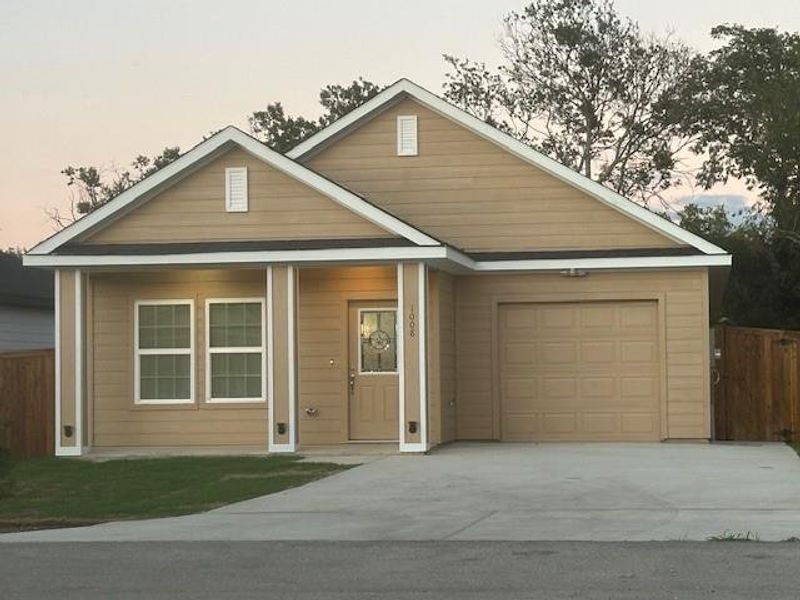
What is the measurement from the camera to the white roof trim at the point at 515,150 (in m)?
20.7

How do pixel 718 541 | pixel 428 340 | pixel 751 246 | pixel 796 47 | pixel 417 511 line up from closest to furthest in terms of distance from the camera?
1. pixel 718 541
2. pixel 417 511
3. pixel 428 340
4. pixel 796 47
5. pixel 751 246

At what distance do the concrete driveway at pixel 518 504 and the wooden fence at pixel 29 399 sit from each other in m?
6.12

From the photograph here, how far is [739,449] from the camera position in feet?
64.8

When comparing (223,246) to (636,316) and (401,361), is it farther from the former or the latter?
(636,316)

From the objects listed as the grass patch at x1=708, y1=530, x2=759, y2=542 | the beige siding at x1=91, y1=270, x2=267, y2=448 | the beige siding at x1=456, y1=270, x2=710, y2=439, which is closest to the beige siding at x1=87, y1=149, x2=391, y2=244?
the beige siding at x1=91, y1=270, x2=267, y2=448

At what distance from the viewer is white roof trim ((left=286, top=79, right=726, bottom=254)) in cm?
2073

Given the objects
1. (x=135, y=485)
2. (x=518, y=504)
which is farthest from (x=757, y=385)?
(x=135, y=485)

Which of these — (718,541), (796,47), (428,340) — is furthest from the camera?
(796,47)

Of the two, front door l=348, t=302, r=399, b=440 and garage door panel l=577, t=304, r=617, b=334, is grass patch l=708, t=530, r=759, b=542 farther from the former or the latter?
front door l=348, t=302, r=399, b=440

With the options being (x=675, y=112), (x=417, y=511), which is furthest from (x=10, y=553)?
(x=675, y=112)

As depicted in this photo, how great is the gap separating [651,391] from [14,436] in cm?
1008

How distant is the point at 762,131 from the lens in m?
33.8

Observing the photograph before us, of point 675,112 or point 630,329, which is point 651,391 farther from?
point 675,112

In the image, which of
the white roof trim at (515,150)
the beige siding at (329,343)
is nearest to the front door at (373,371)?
the beige siding at (329,343)
